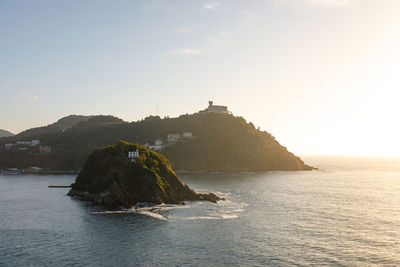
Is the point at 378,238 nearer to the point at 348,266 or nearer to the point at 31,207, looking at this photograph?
the point at 348,266

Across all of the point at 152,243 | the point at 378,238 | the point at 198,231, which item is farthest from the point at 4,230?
the point at 378,238

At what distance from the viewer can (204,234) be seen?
59688mm

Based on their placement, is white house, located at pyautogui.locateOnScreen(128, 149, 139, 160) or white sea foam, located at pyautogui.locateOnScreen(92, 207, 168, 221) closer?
white sea foam, located at pyautogui.locateOnScreen(92, 207, 168, 221)

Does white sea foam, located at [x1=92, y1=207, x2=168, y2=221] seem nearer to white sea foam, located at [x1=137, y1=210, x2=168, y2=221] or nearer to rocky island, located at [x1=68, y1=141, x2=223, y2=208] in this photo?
white sea foam, located at [x1=137, y1=210, x2=168, y2=221]

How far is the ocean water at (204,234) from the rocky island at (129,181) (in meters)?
5.44

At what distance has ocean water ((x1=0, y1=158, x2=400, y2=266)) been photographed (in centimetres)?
4731

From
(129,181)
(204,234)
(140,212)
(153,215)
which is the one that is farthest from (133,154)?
(204,234)

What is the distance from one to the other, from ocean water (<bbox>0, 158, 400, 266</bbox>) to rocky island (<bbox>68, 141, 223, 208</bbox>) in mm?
5444

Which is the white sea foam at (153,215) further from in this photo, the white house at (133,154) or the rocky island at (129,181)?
the white house at (133,154)

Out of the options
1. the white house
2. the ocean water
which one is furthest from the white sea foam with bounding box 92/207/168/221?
the white house

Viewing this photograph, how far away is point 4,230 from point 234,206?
179 feet

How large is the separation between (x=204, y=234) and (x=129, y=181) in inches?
1529

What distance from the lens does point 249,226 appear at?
2584 inches

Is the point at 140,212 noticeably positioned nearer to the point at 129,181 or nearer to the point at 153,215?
the point at 153,215
